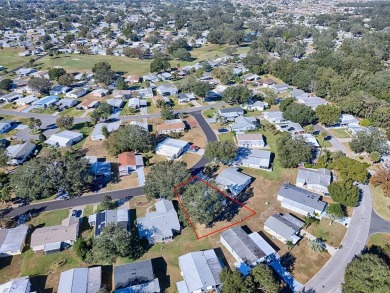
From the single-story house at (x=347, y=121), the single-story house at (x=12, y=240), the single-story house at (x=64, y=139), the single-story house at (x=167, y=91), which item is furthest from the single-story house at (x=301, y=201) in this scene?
the single-story house at (x=167, y=91)

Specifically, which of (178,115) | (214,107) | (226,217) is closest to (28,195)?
(226,217)

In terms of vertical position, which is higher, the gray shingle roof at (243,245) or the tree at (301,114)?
the tree at (301,114)

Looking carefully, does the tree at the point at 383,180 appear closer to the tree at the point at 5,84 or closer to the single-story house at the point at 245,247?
the single-story house at the point at 245,247

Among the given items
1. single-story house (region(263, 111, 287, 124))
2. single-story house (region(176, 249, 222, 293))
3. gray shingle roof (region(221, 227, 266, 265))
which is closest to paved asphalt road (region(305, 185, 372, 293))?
gray shingle roof (region(221, 227, 266, 265))

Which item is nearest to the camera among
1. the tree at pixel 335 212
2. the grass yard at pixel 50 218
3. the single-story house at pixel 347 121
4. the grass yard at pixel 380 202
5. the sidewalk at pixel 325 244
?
the sidewalk at pixel 325 244

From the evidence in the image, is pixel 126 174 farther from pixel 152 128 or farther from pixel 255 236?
pixel 255 236

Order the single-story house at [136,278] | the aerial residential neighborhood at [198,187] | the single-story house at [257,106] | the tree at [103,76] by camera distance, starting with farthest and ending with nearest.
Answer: the tree at [103,76] < the single-story house at [257,106] < the aerial residential neighborhood at [198,187] < the single-story house at [136,278]

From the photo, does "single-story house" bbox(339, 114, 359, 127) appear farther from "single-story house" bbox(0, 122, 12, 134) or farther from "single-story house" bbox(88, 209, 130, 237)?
"single-story house" bbox(0, 122, 12, 134)

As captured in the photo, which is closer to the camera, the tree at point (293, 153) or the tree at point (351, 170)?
the tree at point (351, 170)

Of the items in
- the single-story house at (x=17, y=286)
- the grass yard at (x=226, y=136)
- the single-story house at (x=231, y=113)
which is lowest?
the single-story house at (x=17, y=286)
